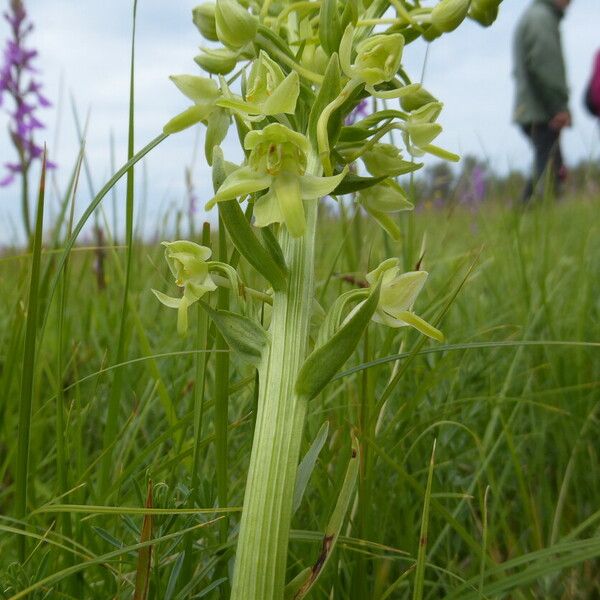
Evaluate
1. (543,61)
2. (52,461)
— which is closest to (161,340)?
(52,461)

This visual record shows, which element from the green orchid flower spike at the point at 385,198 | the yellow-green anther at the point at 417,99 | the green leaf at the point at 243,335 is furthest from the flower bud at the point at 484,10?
the green leaf at the point at 243,335

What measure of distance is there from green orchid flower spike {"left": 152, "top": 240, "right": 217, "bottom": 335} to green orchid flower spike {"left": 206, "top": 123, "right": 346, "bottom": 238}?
0.08m

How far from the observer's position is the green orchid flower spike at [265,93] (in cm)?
72

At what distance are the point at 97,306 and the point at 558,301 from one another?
0.97 m

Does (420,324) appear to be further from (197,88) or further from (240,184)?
(197,88)

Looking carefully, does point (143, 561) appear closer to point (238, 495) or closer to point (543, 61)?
point (238, 495)

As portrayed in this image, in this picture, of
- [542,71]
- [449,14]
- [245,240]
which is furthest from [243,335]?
[542,71]

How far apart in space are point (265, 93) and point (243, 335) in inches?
10.6

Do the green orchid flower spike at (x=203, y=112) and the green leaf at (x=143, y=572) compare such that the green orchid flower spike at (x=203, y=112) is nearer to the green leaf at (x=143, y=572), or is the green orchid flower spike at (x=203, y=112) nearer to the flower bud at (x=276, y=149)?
the flower bud at (x=276, y=149)

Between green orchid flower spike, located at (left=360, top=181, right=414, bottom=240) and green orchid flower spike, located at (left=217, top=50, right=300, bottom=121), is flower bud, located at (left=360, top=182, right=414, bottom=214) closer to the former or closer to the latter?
green orchid flower spike, located at (left=360, top=181, right=414, bottom=240)

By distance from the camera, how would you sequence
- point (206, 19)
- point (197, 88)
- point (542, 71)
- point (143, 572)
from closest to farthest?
point (143, 572) → point (197, 88) → point (206, 19) → point (542, 71)

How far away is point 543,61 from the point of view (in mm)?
6617

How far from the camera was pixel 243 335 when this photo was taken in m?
0.70

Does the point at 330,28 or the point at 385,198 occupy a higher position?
the point at 330,28
